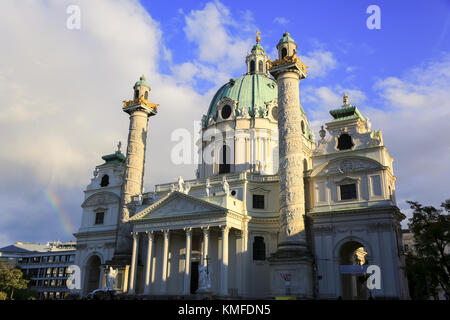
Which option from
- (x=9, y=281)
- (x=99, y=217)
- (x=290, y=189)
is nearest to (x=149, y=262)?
(x=99, y=217)

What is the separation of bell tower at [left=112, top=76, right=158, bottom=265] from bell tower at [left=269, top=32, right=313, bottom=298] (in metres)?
18.6

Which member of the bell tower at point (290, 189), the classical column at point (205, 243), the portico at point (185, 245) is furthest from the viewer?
the portico at point (185, 245)

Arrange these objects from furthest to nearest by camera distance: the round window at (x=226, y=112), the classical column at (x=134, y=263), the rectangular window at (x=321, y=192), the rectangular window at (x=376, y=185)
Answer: the round window at (x=226, y=112), the classical column at (x=134, y=263), the rectangular window at (x=321, y=192), the rectangular window at (x=376, y=185)

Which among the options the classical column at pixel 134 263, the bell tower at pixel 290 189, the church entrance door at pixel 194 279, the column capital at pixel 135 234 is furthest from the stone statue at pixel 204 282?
the column capital at pixel 135 234

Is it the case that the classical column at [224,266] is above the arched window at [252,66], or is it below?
below

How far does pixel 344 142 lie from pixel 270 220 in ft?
35.8

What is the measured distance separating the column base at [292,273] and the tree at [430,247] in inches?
331

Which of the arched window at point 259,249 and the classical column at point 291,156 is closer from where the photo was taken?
the classical column at point 291,156

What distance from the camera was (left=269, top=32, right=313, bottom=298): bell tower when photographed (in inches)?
1443

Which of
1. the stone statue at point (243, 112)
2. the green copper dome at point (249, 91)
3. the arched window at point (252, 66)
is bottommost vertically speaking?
the stone statue at point (243, 112)

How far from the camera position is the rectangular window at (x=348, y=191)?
4009 centimetres

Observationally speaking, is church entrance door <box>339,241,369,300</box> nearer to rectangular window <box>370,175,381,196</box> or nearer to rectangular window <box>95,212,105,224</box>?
rectangular window <box>370,175,381,196</box>

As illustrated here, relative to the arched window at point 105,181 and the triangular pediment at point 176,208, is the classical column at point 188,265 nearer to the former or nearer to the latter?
the triangular pediment at point 176,208
